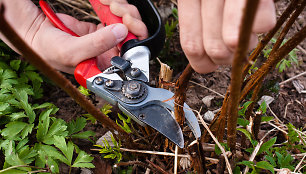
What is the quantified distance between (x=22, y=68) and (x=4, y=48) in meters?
0.30

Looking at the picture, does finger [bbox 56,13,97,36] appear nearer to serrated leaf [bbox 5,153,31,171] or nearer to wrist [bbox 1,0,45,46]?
wrist [bbox 1,0,45,46]

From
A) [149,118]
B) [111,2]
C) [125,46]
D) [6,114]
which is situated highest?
[111,2]

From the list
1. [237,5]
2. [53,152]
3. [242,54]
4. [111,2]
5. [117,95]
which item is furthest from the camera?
[111,2]

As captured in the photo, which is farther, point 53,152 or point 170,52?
point 170,52

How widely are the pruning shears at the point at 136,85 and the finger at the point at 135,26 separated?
0.16 ft

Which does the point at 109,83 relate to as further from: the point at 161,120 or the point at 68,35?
the point at 68,35

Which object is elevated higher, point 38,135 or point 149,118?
point 149,118

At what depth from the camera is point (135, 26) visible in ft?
7.22

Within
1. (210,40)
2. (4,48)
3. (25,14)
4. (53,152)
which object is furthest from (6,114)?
(210,40)

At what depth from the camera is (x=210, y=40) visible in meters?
1.12

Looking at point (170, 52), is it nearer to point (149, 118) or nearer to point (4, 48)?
point (149, 118)

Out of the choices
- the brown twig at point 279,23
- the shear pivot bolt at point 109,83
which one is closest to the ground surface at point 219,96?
the shear pivot bolt at point 109,83

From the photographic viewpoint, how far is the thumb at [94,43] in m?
1.97

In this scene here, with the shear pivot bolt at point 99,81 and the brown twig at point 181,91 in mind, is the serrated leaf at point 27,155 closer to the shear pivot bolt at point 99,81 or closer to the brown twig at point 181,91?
the shear pivot bolt at point 99,81
